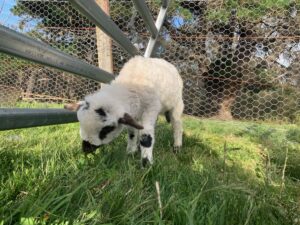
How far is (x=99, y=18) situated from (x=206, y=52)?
9.01m

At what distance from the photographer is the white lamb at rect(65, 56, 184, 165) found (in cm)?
284

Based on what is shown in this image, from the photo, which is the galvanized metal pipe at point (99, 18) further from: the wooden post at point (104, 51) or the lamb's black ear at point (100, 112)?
the wooden post at point (104, 51)

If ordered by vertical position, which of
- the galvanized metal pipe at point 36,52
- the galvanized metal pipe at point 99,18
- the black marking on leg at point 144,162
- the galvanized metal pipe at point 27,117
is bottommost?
the black marking on leg at point 144,162

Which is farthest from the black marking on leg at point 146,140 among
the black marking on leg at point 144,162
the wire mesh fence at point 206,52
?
the wire mesh fence at point 206,52

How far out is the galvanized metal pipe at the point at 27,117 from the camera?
64.5 inches

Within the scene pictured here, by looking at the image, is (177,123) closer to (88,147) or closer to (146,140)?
(146,140)

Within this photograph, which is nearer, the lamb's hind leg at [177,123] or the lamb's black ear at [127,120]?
the lamb's black ear at [127,120]

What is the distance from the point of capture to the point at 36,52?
1.85m

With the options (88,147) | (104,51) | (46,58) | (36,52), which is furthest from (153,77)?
(104,51)

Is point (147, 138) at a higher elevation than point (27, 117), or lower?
lower

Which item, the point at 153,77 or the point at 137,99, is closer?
the point at 137,99

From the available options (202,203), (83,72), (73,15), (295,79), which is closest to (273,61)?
(295,79)

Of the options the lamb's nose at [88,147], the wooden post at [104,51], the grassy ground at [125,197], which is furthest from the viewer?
the wooden post at [104,51]

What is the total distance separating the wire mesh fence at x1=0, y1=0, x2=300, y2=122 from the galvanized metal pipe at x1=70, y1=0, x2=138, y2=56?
562cm
